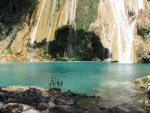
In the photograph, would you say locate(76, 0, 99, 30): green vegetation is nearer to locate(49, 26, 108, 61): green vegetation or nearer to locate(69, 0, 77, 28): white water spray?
locate(69, 0, 77, 28): white water spray

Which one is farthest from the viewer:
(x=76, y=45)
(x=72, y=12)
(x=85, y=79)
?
(x=72, y=12)

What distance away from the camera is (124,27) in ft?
422

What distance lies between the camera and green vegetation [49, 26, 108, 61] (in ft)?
406

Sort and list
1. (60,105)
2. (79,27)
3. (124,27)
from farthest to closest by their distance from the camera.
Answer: (124,27) → (79,27) → (60,105)

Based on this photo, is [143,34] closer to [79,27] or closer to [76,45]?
[79,27]

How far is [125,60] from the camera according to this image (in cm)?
12188

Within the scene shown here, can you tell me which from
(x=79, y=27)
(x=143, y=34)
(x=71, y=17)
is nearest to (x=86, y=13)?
(x=71, y=17)

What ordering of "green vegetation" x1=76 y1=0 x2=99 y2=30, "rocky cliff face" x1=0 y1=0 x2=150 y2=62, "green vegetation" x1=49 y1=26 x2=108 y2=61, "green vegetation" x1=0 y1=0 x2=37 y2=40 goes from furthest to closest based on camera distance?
"green vegetation" x1=0 y1=0 x2=37 y2=40 < "green vegetation" x1=76 y1=0 x2=99 y2=30 < "rocky cliff face" x1=0 y1=0 x2=150 y2=62 < "green vegetation" x1=49 y1=26 x2=108 y2=61

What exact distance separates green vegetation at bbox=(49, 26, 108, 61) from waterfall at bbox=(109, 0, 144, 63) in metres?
6.08

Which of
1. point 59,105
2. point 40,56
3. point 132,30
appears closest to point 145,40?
point 132,30

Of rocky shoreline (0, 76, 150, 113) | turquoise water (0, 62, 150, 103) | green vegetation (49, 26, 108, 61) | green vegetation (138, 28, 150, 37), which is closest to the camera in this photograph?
rocky shoreline (0, 76, 150, 113)

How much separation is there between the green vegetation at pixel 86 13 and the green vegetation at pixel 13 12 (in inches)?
683

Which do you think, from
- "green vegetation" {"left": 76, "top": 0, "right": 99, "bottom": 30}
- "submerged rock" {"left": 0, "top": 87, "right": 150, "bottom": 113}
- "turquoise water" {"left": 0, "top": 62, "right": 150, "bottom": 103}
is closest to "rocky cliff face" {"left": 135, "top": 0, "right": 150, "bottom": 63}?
"green vegetation" {"left": 76, "top": 0, "right": 99, "bottom": 30}

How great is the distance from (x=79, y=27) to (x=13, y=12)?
26771 mm
